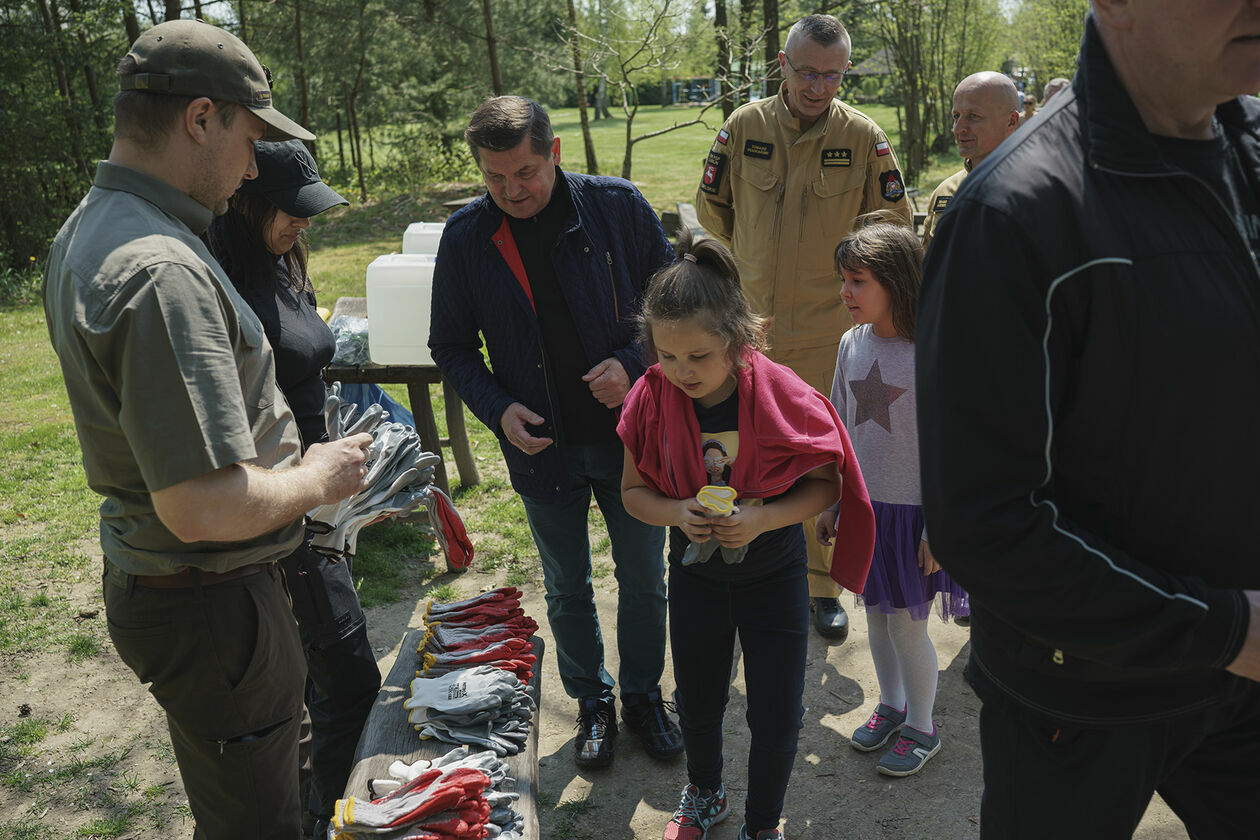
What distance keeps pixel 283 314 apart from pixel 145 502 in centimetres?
101

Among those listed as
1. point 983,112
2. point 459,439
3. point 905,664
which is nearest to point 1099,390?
point 905,664

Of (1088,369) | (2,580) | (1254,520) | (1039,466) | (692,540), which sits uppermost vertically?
(1088,369)

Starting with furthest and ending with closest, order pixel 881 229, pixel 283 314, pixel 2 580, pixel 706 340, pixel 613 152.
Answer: pixel 613 152
pixel 2 580
pixel 881 229
pixel 283 314
pixel 706 340

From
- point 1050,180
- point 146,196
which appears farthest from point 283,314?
point 1050,180

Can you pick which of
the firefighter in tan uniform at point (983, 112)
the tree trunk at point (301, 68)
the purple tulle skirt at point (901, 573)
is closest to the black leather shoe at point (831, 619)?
the purple tulle skirt at point (901, 573)

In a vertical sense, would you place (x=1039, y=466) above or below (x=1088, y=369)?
below

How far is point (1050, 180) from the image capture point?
4.44ft

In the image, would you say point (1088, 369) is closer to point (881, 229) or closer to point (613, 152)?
point (881, 229)

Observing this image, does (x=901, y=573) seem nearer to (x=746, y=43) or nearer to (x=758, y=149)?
(x=758, y=149)

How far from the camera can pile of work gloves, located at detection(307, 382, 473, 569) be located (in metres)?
2.91

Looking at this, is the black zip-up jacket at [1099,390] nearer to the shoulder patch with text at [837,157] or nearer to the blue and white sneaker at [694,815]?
the blue and white sneaker at [694,815]

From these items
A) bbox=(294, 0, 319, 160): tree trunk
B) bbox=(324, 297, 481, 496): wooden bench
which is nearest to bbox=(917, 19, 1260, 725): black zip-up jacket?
bbox=(324, 297, 481, 496): wooden bench

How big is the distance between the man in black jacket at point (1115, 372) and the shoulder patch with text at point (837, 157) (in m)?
2.67

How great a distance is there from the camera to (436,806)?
93.2 inches
